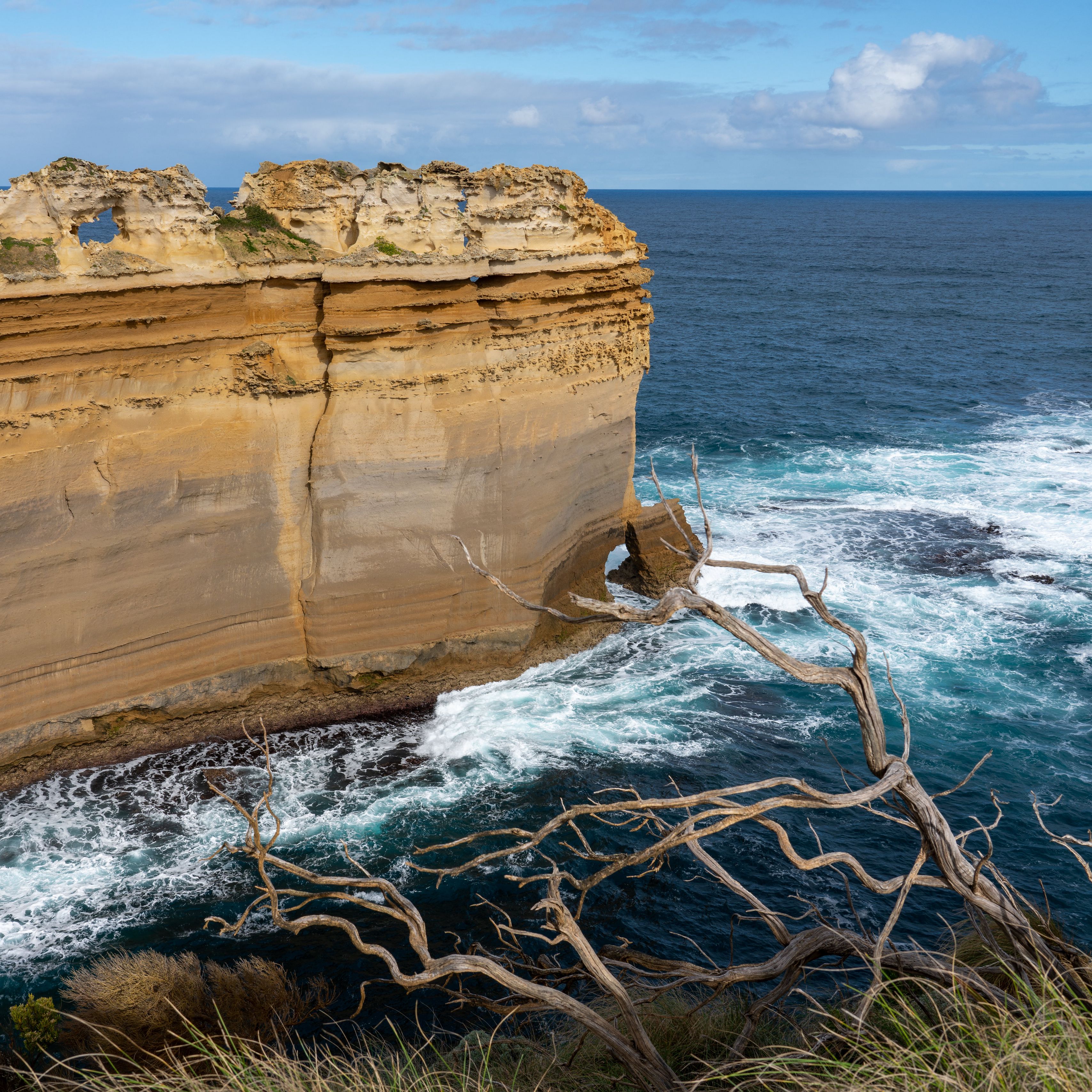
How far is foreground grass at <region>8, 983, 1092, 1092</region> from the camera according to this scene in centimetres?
578

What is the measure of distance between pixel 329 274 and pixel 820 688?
11810 mm

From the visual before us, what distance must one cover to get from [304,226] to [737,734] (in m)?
11.5

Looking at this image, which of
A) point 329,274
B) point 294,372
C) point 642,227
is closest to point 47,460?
point 294,372

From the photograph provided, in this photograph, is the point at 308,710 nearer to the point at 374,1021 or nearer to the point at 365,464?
the point at 365,464

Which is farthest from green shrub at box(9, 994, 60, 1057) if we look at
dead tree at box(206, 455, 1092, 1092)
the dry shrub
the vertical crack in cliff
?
the vertical crack in cliff

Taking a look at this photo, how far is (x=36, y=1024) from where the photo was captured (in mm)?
11367

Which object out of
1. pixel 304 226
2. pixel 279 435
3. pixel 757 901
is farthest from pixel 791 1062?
pixel 304 226

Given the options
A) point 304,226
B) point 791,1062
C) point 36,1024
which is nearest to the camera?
point 791,1062

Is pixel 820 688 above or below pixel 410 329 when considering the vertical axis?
below

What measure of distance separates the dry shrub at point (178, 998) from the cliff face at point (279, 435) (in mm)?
5576

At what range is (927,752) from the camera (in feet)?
58.2

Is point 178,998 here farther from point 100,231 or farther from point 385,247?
point 100,231

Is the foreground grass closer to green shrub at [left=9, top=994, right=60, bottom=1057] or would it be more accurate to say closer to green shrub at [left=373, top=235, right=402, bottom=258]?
green shrub at [left=9, top=994, right=60, bottom=1057]

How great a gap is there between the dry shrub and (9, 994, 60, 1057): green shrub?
0.26 metres
